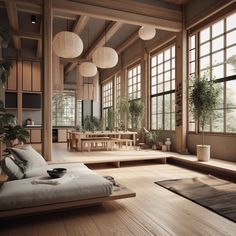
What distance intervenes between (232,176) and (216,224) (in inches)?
80.0

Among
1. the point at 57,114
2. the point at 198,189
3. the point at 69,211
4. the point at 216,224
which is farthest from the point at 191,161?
the point at 57,114

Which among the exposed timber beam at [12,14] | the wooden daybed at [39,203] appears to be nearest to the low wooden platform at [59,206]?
the wooden daybed at [39,203]

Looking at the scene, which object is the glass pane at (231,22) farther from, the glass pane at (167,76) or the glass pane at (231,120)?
the glass pane at (167,76)

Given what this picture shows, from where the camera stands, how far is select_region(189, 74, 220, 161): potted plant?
176 inches

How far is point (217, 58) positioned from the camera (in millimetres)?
4910

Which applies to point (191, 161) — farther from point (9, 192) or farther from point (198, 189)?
point (9, 192)

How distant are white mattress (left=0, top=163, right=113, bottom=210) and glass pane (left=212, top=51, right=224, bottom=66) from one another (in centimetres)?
380

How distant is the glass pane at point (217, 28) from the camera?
4.82 meters

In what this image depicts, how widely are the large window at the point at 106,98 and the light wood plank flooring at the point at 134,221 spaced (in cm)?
764

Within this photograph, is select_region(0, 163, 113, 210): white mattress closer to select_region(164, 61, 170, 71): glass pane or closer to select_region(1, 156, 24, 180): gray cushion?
select_region(1, 156, 24, 180): gray cushion

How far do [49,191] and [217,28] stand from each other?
15.7ft

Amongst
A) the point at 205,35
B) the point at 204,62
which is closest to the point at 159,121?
the point at 204,62

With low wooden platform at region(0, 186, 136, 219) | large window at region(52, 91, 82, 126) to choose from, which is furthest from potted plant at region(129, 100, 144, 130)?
large window at region(52, 91, 82, 126)

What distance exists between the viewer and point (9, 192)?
2.18 m
